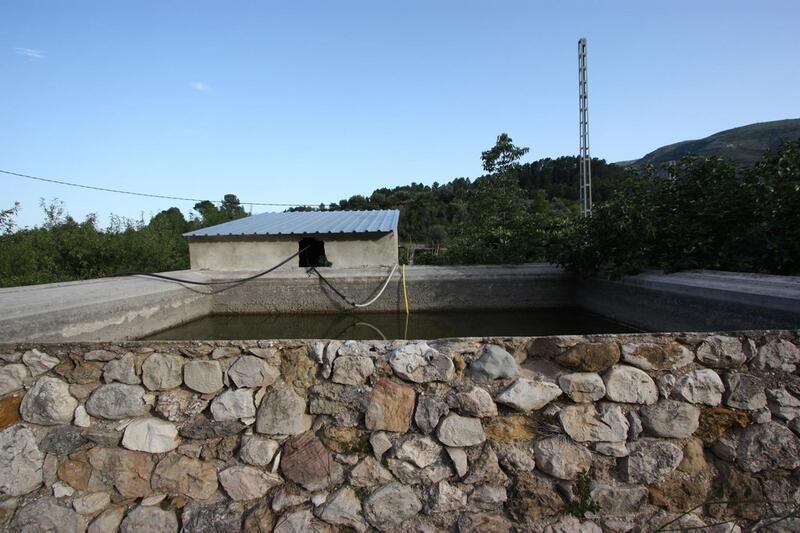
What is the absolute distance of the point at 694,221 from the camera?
3.55 meters

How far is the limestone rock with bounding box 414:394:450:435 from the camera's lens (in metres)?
1.54

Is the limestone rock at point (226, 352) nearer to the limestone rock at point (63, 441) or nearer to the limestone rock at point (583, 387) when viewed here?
the limestone rock at point (63, 441)

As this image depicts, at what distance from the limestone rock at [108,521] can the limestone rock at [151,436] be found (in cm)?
27

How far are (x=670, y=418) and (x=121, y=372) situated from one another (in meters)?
2.24

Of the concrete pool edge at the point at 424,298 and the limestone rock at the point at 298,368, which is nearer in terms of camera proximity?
the limestone rock at the point at 298,368

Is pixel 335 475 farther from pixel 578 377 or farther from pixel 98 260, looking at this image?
pixel 98 260

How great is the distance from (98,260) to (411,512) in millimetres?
12206

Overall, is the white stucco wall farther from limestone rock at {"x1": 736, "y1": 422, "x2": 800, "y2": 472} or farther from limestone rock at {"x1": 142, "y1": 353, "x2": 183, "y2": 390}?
limestone rock at {"x1": 736, "y1": 422, "x2": 800, "y2": 472}

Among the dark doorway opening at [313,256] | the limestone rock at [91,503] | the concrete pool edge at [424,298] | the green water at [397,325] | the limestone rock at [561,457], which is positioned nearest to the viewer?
the limestone rock at [561,457]

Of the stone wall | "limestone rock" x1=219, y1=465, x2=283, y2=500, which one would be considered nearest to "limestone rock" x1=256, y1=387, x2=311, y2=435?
the stone wall

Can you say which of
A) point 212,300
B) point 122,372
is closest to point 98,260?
point 212,300

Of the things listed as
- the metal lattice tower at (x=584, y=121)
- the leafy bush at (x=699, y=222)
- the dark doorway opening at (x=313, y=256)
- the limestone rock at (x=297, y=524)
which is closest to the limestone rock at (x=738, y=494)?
the limestone rock at (x=297, y=524)

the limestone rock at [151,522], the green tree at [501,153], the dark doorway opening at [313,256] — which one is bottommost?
the limestone rock at [151,522]

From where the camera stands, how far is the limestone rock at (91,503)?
1623 millimetres
